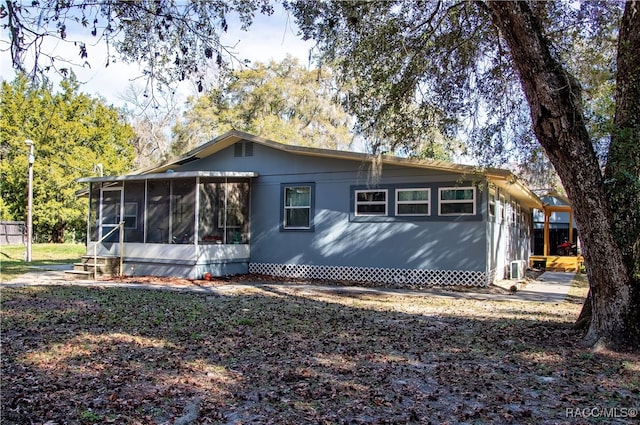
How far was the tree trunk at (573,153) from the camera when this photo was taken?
211 inches

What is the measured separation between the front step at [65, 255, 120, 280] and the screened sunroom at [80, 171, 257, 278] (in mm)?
326

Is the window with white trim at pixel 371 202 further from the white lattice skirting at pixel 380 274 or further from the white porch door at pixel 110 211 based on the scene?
the white porch door at pixel 110 211

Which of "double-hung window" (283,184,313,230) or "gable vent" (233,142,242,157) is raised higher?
"gable vent" (233,142,242,157)

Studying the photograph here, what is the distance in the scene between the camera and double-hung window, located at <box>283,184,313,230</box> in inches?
543

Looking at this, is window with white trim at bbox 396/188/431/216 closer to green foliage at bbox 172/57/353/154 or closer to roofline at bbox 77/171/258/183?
roofline at bbox 77/171/258/183

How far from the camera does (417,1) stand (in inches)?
315

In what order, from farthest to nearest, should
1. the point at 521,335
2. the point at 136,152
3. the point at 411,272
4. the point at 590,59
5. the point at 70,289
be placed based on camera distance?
the point at 136,152 < the point at 411,272 < the point at 70,289 < the point at 590,59 < the point at 521,335

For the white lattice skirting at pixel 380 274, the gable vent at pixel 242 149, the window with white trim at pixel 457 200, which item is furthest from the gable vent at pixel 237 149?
the window with white trim at pixel 457 200

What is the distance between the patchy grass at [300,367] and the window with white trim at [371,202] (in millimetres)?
4634

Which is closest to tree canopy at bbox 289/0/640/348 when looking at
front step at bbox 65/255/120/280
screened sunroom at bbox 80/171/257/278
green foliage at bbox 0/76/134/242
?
screened sunroom at bbox 80/171/257/278

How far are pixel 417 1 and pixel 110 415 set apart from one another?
728 cm

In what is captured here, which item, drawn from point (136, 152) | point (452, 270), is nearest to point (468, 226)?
point (452, 270)

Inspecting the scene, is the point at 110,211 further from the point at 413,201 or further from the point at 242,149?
the point at 413,201

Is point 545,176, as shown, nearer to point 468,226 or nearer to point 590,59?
point 468,226
